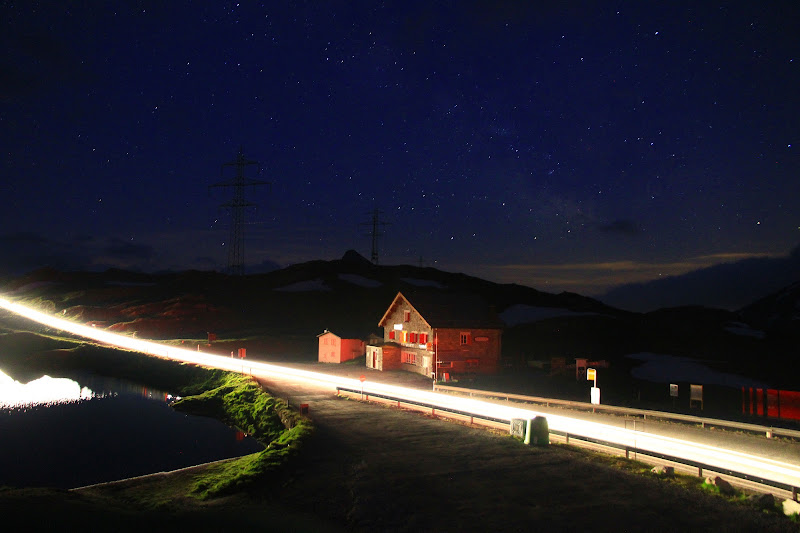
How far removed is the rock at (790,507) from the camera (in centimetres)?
1280

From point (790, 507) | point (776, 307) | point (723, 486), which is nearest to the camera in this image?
point (790, 507)

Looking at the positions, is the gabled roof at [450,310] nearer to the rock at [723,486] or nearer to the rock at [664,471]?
the rock at [664,471]

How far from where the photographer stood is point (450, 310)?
1924 inches

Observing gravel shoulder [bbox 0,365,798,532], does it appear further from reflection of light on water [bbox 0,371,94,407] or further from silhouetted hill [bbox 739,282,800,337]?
silhouetted hill [bbox 739,282,800,337]

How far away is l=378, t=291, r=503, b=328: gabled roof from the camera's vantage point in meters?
46.9

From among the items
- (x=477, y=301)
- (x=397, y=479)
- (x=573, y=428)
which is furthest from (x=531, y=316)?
(x=397, y=479)

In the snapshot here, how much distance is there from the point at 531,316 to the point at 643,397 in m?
72.6

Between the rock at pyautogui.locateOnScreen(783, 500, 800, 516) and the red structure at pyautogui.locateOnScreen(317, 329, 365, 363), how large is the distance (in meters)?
47.2

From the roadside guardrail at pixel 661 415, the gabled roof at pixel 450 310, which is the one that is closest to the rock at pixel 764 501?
the roadside guardrail at pixel 661 415

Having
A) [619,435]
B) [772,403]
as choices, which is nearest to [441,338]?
[772,403]

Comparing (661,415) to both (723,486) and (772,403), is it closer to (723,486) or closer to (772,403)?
(772,403)

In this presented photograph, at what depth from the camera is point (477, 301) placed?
5284 cm

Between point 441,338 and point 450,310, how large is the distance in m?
3.94

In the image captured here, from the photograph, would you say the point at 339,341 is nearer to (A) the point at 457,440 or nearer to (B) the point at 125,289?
(A) the point at 457,440
